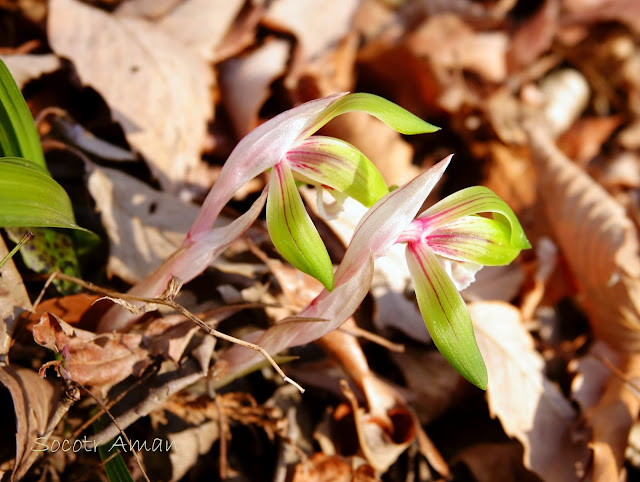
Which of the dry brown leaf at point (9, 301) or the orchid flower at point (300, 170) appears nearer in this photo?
the orchid flower at point (300, 170)

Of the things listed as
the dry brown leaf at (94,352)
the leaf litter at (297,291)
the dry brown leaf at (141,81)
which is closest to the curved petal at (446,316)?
the leaf litter at (297,291)

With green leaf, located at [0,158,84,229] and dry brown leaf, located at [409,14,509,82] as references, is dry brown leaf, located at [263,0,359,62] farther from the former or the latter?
green leaf, located at [0,158,84,229]

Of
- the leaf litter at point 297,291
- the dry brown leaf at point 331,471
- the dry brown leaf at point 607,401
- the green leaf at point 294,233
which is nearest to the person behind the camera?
the green leaf at point 294,233

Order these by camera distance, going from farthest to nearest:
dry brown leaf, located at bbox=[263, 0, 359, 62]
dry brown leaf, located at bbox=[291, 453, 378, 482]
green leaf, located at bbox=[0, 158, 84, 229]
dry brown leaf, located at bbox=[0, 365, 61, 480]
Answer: dry brown leaf, located at bbox=[263, 0, 359, 62] → dry brown leaf, located at bbox=[291, 453, 378, 482] → dry brown leaf, located at bbox=[0, 365, 61, 480] → green leaf, located at bbox=[0, 158, 84, 229]

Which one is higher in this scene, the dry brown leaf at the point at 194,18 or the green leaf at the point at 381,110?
the green leaf at the point at 381,110

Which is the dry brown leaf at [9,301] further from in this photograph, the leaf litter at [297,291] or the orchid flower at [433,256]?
the orchid flower at [433,256]

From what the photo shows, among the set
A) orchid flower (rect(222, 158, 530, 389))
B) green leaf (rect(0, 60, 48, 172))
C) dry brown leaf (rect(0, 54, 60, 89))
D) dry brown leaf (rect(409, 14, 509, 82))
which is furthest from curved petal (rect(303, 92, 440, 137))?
dry brown leaf (rect(409, 14, 509, 82))

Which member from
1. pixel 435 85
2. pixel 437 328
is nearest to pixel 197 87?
pixel 435 85
